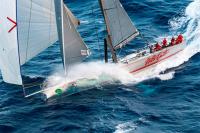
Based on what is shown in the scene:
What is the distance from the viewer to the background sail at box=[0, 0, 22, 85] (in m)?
42.3

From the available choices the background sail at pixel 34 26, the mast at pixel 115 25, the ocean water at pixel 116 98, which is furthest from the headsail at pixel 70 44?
the mast at pixel 115 25

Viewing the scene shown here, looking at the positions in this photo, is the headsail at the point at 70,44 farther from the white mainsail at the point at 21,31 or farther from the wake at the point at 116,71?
the wake at the point at 116,71

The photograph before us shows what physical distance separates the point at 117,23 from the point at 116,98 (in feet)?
33.4

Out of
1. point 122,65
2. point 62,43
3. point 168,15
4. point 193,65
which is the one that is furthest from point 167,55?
point 62,43

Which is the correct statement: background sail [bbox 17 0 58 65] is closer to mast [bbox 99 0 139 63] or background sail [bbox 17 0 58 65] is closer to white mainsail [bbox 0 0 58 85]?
white mainsail [bbox 0 0 58 85]

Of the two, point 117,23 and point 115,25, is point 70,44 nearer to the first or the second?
point 115,25

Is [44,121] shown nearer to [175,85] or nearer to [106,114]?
[106,114]

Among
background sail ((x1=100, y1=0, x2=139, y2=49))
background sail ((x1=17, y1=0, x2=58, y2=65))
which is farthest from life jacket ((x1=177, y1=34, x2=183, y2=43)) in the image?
background sail ((x1=17, y1=0, x2=58, y2=65))

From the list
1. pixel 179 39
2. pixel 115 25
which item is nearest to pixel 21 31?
pixel 115 25

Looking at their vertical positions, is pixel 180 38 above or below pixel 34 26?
below

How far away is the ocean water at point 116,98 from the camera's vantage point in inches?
1763

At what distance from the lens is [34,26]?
1843 inches

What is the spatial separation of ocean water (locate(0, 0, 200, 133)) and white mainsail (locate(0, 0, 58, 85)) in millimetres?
5441

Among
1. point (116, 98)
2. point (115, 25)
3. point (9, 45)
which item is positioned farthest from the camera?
point (115, 25)
